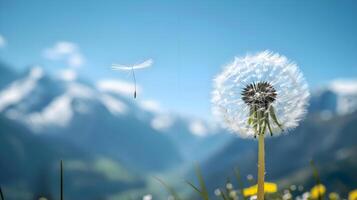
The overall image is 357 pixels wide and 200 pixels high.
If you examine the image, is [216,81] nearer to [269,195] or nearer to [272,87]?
[272,87]

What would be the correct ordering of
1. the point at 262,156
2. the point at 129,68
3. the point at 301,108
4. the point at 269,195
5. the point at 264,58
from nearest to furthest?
1. the point at 262,156
2. the point at 129,68
3. the point at 301,108
4. the point at 264,58
5. the point at 269,195

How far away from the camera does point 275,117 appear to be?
3.25 metres

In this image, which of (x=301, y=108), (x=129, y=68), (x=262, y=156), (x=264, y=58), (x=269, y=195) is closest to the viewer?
(x=262, y=156)

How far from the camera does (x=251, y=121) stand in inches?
127

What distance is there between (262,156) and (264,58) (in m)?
1.01

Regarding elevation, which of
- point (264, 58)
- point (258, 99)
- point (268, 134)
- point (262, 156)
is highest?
point (264, 58)

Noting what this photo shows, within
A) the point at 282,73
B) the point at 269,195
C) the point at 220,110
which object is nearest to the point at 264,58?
the point at 282,73

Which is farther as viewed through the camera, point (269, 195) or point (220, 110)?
point (269, 195)

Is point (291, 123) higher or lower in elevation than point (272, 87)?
lower

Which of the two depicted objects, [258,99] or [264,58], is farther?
[264,58]

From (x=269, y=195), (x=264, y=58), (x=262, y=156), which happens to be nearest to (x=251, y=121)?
(x=262, y=156)

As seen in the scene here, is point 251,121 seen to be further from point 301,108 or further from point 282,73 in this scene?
point 282,73

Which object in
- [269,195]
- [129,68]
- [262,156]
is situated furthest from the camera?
[269,195]

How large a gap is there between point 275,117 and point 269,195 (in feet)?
6.51
